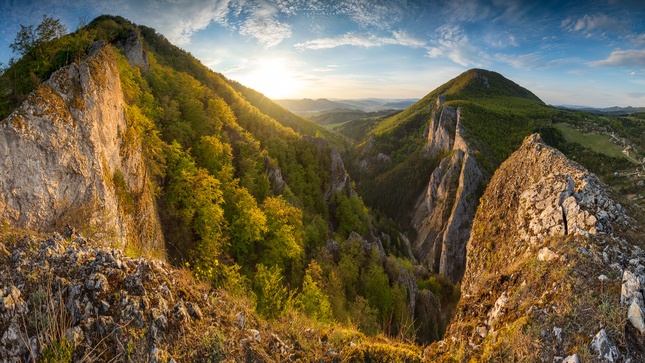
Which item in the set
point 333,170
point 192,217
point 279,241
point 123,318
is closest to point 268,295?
point 279,241

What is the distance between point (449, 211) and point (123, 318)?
9502 cm

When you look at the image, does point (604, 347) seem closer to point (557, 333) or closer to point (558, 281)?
point (557, 333)

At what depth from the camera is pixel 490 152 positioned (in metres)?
101

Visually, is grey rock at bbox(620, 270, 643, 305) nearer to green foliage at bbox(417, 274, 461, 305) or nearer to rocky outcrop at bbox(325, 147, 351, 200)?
green foliage at bbox(417, 274, 461, 305)

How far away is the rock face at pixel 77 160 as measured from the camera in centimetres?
952

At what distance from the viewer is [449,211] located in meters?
89.5

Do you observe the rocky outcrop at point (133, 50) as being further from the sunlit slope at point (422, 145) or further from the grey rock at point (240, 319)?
the sunlit slope at point (422, 145)

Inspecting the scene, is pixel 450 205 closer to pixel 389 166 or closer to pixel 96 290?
pixel 389 166

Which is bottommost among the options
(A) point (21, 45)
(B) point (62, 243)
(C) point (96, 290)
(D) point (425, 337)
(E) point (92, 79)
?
(D) point (425, 337)

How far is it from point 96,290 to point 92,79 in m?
13.2

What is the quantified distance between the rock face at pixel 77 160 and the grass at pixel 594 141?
290 ft

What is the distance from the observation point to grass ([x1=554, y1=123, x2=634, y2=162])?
72562 mm

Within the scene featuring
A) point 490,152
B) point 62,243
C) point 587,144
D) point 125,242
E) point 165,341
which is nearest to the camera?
point 165,341

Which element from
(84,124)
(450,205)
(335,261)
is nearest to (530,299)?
(84,124)
